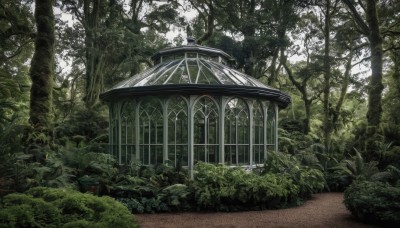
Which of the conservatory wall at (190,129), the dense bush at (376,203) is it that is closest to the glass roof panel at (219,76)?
the conservatory wall at (190,129)

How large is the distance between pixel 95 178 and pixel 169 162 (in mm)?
2307

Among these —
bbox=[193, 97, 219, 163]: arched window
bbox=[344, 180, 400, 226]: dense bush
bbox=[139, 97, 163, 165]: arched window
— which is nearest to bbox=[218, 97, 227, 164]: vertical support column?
bbox=[193, 97, 219, 163]: arched window

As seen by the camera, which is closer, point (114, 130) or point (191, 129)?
point (191, 129)

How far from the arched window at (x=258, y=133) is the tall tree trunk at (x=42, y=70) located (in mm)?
6313

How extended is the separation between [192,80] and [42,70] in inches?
172

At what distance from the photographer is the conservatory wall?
10.2m

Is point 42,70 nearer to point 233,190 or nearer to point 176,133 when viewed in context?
point 176,133

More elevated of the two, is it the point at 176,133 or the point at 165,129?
the point at 165,129

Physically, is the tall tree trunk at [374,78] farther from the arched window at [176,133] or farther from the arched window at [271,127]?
the arched window at [176,133]

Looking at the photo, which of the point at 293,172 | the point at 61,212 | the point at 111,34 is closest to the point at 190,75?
the point at 293,172

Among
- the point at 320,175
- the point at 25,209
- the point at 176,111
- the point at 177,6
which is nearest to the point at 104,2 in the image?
the point at 177,6

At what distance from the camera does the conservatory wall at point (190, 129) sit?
33.4 feet

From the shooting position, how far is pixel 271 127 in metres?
11.9

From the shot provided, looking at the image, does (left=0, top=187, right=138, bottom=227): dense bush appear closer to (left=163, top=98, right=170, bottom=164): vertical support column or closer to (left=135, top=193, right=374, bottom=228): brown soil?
(left=135, top=193, right=374, bottom=228): brown soil
